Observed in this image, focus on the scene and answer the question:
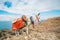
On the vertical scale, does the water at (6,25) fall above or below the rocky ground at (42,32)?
above

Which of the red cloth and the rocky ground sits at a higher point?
the red cloth

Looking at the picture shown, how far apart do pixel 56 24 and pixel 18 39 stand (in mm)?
666

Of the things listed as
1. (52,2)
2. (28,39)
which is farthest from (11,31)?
(52,2)

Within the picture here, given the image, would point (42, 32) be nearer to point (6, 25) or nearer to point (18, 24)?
point (18, 24)

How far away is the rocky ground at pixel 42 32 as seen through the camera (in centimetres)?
250

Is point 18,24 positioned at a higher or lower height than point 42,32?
higher

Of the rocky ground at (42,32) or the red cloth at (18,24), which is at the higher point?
the red cloth at (18,24)

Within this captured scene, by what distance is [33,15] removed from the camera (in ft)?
8.54

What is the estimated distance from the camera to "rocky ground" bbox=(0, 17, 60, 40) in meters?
2.50

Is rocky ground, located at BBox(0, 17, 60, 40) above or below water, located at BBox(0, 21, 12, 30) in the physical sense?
below

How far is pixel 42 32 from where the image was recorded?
2.55 meters

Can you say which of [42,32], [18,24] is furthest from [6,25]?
[42,32]

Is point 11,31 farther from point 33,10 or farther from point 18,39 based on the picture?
point 33,10

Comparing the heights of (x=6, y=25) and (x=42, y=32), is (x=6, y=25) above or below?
above
